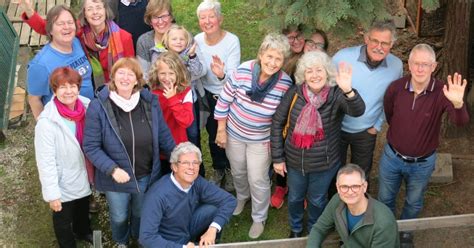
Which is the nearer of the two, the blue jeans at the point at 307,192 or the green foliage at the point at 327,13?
the green foliage at the point at 327,13

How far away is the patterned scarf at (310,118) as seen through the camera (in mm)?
4520

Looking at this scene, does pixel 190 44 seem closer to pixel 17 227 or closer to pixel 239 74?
pixel 239 74

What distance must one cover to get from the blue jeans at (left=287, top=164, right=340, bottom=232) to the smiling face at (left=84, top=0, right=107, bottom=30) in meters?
1.96

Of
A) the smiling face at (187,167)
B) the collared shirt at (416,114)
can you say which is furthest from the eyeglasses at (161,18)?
the collared shirt at (416,114)

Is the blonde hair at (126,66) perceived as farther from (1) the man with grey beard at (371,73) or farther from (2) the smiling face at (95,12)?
(1) the man with grey beard at (371,73)

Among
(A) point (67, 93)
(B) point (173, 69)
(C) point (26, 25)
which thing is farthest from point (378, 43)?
(C) point (26, 25)

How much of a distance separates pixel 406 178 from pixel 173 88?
2032mm

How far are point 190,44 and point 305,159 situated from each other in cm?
134

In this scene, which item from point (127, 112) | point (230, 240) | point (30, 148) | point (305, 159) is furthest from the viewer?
point (30, 148)

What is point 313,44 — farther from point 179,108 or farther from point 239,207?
point 239,207

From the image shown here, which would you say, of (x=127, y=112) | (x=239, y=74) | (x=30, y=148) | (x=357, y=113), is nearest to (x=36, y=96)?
(x=127, y=112)

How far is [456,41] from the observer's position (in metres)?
6.25

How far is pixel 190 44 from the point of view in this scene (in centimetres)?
501

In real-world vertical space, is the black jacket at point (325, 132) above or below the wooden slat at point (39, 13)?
below
